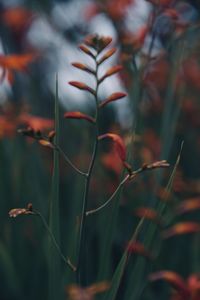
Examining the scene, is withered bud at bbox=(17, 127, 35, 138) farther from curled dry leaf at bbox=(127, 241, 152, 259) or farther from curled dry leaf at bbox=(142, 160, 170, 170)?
curled dry leaf at bbox=(127, 241, 152, 259)

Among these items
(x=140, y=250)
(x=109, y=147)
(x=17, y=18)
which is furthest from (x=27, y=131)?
(x=17, y=18)

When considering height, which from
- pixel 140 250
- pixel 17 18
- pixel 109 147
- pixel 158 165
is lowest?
pixel 109 147

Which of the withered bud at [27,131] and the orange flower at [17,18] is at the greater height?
the withered bud at [27,131]

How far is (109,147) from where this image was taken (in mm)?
3303

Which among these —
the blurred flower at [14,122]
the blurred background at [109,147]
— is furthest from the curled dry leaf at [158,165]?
the blurred flower at [14,122]

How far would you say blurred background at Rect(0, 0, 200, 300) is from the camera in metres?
1.95

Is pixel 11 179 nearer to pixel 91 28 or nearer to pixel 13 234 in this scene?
pixel 13 234

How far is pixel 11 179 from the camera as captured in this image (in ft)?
8.79

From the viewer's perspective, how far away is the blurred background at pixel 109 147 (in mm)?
1954

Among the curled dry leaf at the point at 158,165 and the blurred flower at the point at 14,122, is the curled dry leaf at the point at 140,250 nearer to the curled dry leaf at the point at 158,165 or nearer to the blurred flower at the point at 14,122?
the curled dry leaf at the point at 158,165

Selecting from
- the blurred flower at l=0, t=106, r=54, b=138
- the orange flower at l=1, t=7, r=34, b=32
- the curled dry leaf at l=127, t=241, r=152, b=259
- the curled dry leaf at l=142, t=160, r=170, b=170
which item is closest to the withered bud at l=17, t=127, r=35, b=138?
the curled dry leaf at l=142, t=160, r=170, b=170

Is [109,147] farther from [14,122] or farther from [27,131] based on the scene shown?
[27,131]

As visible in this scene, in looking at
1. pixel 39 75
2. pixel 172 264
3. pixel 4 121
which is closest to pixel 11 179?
pixel 4 121

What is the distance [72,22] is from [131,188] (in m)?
1.27
